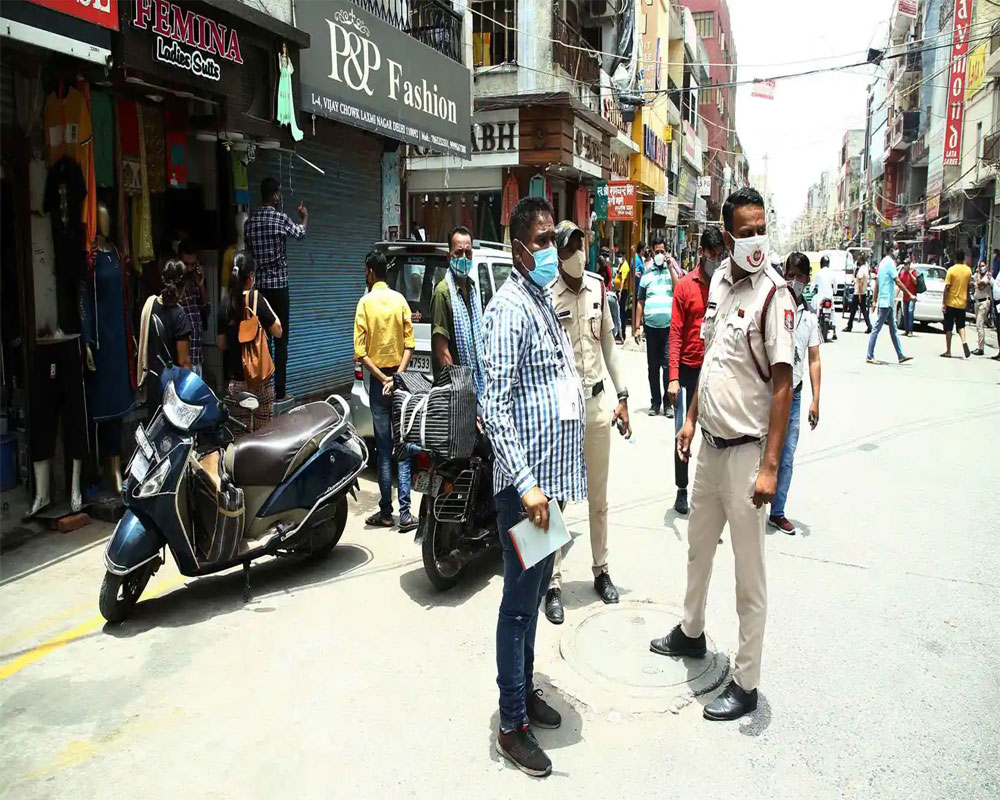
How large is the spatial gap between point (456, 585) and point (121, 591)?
189 centimetres

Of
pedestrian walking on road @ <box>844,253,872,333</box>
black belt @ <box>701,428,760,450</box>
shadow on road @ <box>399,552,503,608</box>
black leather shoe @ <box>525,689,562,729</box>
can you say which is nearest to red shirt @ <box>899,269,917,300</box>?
pedestrian walking on road @ <box>844,253,872,333</box>

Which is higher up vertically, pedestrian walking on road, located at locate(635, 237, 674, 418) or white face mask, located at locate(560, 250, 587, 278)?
white face mask, located at locate(560, 250, 587, 278)

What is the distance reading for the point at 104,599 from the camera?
4164 millimetres

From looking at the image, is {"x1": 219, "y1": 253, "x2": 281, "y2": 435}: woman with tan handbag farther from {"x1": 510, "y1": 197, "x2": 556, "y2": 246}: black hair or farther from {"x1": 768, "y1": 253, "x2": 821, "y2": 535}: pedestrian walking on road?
{"x1": 768, "y1": 253, "x2": 821, "y2": 535}: pedestrian walking on road

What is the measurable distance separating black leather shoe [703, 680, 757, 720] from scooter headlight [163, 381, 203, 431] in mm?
2989

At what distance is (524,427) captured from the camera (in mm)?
3004

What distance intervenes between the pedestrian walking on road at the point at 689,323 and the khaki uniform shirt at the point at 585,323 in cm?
127

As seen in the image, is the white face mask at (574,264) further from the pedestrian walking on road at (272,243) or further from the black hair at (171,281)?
the pedestrian walking on road at (272,243)

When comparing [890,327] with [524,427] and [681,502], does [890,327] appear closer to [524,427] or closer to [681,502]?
[681,502]

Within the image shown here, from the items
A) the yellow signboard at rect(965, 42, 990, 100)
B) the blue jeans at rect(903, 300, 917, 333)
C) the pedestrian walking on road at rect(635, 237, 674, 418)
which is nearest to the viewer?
the pedestrian walking on road at rect(635, 237, 674, 418)

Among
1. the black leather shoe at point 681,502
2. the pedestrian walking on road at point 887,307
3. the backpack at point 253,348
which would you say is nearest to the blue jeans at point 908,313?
the pedestrian walking on road at point 887,307

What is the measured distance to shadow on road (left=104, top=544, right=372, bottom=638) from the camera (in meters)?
4.34

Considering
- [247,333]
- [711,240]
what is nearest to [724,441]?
[711,240]

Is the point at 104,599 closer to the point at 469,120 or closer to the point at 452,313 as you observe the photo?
the point at 452,313
